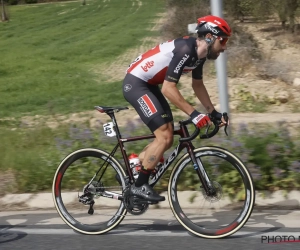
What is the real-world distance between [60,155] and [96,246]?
2077mm

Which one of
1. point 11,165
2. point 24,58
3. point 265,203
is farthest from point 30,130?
point 24,58

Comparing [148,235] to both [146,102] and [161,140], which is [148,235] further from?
[146,102]

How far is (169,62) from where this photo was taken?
5324mm

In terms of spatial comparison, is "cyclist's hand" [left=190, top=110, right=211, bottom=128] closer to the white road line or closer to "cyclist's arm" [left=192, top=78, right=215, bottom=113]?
"cyclist's arm" [left=192, top=78, right=215, bottom=113]

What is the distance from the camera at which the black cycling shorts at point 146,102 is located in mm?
5316

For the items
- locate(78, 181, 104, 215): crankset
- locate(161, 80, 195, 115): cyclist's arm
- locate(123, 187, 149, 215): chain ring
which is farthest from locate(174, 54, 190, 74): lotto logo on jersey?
locate(78, 181, 104, 215): crankset

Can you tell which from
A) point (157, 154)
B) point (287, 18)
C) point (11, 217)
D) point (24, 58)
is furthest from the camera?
point (287, 18)

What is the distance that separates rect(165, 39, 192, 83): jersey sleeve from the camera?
512 centimetres

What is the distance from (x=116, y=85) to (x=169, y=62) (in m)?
14.0

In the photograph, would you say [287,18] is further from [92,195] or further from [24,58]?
[92,195]

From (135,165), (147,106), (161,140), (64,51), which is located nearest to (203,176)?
(161,140)

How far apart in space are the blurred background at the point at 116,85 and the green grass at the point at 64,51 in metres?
0.06

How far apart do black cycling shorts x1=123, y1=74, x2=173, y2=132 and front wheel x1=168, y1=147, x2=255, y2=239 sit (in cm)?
40

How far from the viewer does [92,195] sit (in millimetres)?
5855
